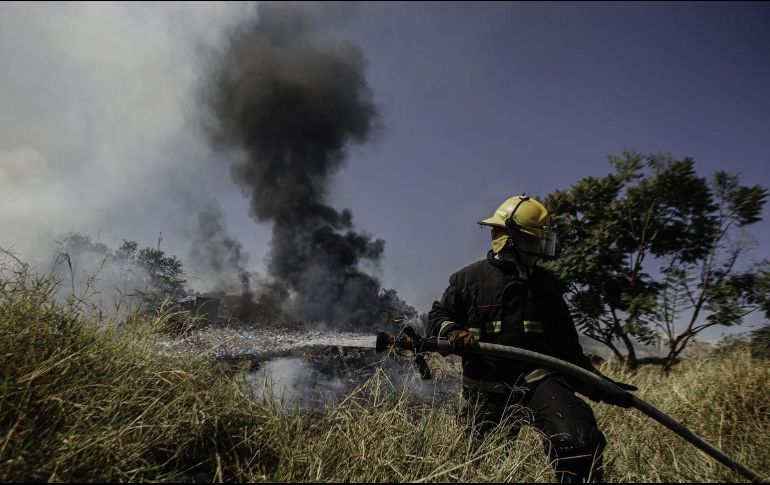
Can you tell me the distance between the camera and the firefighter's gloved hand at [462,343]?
2.54 meters

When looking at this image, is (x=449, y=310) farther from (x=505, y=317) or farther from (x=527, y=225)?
(x=527, y=225)

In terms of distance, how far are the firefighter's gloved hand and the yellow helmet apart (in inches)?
38.1

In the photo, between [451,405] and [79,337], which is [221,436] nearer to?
[79,337]

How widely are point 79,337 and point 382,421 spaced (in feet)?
5.96

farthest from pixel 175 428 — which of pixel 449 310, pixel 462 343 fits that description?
pixel 449 310

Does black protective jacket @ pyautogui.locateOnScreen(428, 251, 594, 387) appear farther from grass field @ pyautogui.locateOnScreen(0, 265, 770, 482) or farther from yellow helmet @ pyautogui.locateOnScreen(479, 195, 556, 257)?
grass field @ pyautogui.locateOnScreen(0, 265, 770, 482)

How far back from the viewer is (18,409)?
5.08 ft

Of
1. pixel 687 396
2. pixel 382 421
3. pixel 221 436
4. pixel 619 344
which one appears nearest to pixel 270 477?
pixel 221 436

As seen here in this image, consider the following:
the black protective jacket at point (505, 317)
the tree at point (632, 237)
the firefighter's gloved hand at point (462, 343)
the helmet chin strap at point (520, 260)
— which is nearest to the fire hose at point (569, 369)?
the firefighter's gloved hand at point (462, 343)

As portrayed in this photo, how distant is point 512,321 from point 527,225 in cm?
82

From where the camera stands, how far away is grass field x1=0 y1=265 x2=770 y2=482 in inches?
61.0

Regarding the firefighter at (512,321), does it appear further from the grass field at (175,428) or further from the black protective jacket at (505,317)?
the grass field at (175,428)

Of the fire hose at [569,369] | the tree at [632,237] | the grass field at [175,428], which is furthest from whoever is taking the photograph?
the tree at [632,237]

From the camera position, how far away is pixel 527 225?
316 centimetres
